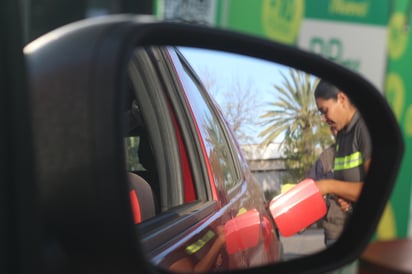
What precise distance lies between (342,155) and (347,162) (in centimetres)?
3

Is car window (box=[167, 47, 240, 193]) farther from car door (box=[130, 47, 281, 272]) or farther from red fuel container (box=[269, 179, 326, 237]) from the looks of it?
red fuel container (box=[269, 179, 326, 237])

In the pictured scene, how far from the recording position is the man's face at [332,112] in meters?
1.81

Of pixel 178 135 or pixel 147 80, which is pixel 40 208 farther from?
pixel 178 135

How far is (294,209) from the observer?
175 centimetres

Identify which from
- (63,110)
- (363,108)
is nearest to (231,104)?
(363,108)

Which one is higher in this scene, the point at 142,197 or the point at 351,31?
the point at 351,31

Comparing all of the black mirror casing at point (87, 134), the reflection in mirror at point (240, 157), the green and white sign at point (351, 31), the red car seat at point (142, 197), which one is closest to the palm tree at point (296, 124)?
the reflection in mirror at point (240, 157)

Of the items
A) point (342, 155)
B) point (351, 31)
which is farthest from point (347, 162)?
point (351, 31)

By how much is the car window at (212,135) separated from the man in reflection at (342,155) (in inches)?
10.3

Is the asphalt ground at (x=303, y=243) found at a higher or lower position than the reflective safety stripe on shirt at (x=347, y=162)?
lower

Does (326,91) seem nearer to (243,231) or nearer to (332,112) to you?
(332,112)

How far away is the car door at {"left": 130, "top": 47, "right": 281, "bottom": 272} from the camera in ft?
4.69

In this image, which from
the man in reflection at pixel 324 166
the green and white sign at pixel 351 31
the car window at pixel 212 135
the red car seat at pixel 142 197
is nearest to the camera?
the red car seat at pixel 142 197

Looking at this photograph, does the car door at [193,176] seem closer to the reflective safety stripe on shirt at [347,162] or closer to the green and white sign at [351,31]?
the reflective safety stripe on shirt at [347,162]
